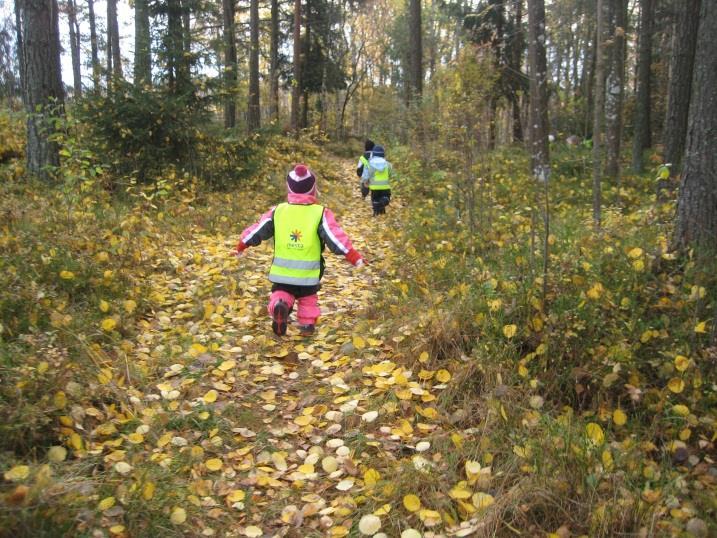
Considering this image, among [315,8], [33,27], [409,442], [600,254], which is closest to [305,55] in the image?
[315,8]

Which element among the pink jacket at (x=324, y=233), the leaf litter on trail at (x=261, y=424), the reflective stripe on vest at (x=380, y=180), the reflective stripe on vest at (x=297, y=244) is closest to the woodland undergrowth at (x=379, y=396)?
the leaf litter on trail at (x=261, y=424)

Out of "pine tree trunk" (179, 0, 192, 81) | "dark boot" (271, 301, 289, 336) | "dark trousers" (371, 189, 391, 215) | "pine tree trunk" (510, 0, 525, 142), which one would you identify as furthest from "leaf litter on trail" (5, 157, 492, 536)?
"pine tree trunk" (510, 0, 525, 142)

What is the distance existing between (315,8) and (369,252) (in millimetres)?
18843

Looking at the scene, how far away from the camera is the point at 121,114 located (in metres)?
9.53

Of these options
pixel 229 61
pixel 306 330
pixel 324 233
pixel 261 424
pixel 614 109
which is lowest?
pixel 261 424

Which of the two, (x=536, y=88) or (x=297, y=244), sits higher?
(x=536, y=88)

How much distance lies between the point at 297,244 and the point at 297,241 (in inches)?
1.2

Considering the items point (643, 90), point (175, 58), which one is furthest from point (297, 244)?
point (643, 90)

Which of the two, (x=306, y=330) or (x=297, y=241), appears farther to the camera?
(x=306, y=330)

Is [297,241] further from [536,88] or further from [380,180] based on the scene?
[380,180]

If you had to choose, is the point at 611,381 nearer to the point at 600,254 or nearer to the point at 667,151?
the point at 600,254

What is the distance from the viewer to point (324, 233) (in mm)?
5191

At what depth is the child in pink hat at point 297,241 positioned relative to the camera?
16.9ft

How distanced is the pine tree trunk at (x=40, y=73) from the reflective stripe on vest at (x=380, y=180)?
5634mm
